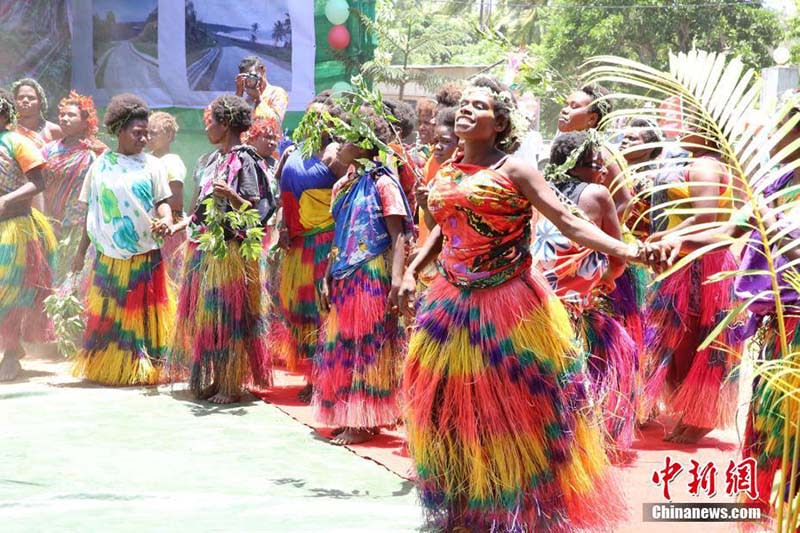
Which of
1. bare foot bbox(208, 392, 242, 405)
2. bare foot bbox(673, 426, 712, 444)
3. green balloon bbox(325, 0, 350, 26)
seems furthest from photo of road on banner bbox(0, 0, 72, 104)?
bare foot bbox(673, 426, 712, 444)

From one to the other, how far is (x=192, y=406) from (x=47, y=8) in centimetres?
650

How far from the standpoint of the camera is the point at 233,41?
1220 centimetres

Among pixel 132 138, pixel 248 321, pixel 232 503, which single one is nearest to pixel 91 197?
pixel 132 138

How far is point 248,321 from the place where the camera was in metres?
7.36

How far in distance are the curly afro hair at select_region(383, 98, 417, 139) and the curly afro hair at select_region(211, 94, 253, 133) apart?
3.44 ft

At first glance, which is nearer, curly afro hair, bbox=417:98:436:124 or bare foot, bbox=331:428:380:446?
bare foot, bbox=331:428:380:446

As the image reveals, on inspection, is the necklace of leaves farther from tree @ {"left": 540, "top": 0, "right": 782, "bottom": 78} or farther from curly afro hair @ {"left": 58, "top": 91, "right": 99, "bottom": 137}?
tree @ {"left": 540, "top": 0, "right": 782, "bottom": 78}

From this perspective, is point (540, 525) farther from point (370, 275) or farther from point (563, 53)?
point (563, 53)

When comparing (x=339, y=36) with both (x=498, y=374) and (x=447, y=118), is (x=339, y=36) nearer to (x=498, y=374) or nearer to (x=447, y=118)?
(x=447, y=118)

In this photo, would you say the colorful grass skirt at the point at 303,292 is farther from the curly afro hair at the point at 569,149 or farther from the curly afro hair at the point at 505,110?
the curly afro hair at the point at 505,110

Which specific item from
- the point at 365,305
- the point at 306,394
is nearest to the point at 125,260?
the point at 306,394

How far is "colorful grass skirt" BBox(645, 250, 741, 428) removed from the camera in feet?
20.2

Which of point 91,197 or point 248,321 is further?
point 91,197

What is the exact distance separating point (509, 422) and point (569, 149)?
2136 millimetres
